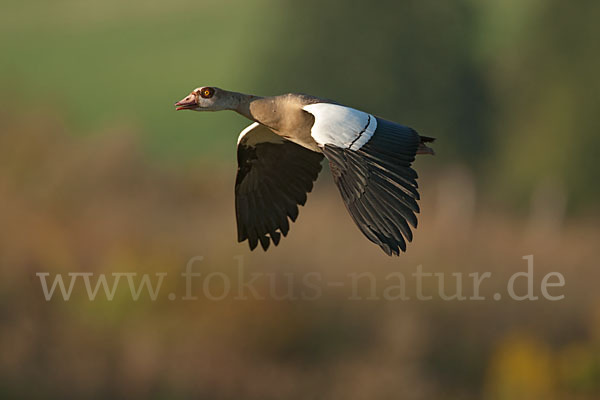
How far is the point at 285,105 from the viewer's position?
8.38 metres

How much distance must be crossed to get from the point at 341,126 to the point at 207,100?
1.40 m

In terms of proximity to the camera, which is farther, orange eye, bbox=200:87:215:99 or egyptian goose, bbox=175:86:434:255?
orange eye, bbox=200:87:215:99

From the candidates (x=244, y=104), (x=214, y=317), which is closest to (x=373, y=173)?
(x=244, y=104)

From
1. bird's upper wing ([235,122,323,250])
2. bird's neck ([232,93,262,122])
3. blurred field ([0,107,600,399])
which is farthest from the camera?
blurred field ([0,107,600,399])

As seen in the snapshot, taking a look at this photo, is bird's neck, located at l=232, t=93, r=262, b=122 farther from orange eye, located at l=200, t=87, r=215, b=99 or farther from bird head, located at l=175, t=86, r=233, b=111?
orange eye, located at l=200, t=87, r=215, b=99

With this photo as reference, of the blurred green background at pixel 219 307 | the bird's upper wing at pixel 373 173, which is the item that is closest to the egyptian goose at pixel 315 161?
the bird's upper wing at pixel 373 173

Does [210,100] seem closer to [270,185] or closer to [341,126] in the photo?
[270,185]

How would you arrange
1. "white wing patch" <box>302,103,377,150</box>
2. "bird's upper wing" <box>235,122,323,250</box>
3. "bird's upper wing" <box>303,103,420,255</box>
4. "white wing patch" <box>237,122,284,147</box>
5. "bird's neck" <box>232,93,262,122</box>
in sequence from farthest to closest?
"bird's upper wing" <box>235,122,323,250</box> → "white wing patch" <box>237,122,284,147</box> → "bird's neck" <box>232,93,262,122</box> → "white wing patch" <box>302,103,377,150</box> → "bird's upper wing" <box>303,103,420,255</box>

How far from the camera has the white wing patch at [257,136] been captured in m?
9.21

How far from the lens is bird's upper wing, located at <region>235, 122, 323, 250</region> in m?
9.48

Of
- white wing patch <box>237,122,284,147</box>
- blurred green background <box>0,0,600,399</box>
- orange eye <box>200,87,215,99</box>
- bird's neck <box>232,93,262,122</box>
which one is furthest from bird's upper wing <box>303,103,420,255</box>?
blurred green background <box>0,0,600,399</box>
